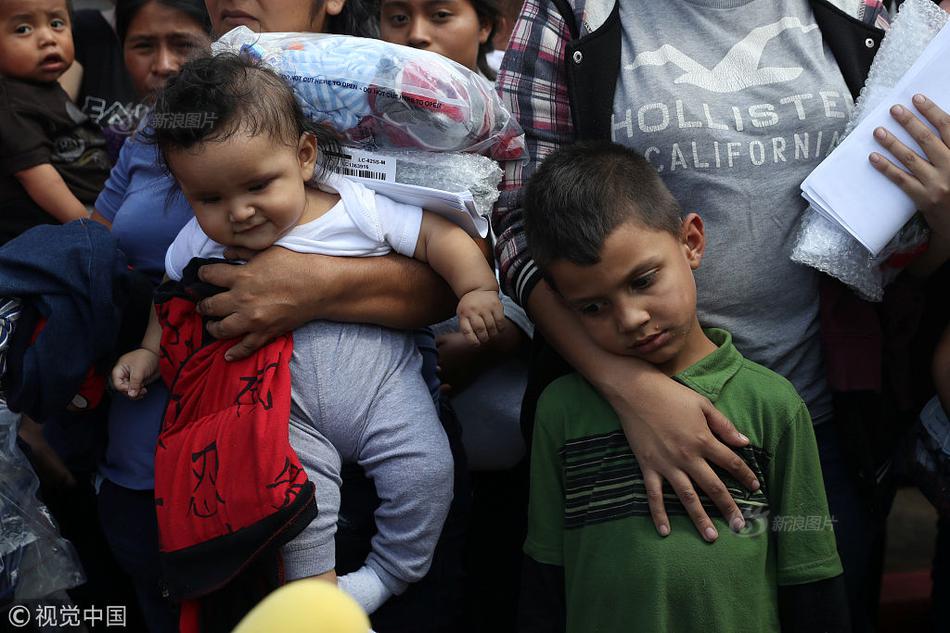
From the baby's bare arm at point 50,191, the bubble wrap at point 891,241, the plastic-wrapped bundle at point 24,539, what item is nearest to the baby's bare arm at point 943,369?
the bubble wrap at point 891,241

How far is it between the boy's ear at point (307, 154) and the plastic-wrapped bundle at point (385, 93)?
0.07m

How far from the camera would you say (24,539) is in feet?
6.61

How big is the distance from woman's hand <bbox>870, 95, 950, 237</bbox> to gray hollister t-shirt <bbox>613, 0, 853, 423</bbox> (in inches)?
4.8

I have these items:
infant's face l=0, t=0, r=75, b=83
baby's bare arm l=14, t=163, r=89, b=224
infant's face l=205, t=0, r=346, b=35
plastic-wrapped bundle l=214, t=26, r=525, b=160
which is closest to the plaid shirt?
plastic-wrapped bundle l=214, t=26, r=525, b=160

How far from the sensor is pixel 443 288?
1.96 m

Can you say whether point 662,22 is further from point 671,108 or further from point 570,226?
point 570,226

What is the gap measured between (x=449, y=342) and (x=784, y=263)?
80cm

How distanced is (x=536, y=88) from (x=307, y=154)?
493mm

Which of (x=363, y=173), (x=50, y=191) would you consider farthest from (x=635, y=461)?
(x=50, y=191)

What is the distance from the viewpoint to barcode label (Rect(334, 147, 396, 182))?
190 cm

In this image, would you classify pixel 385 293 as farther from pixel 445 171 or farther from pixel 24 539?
pixel 24 539

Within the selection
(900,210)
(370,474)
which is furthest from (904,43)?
(370,474)

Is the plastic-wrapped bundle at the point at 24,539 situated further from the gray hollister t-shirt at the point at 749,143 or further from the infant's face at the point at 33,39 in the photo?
the gray hollister t-shirt at the point at 749,143

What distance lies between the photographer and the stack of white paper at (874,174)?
175 centimetres
